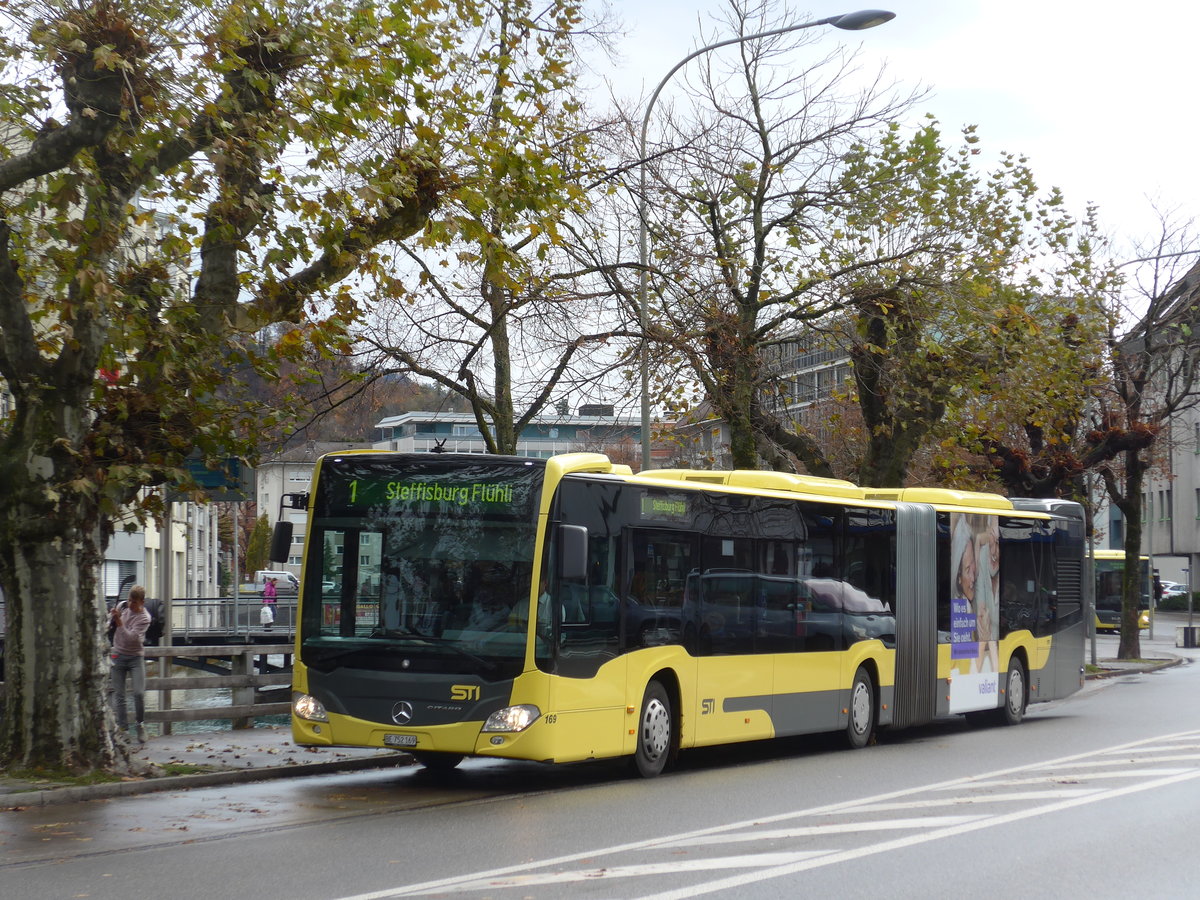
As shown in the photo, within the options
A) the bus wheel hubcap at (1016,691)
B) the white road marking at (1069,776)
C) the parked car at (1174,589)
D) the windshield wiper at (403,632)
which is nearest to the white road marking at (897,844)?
the white road marking at (1069,776)

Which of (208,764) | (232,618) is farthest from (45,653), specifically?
(232,618)

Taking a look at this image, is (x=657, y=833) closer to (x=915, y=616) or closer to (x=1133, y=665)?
(x=915, y=616)

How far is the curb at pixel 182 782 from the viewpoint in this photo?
12.4 meters

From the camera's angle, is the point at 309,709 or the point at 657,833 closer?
the point at 657,833

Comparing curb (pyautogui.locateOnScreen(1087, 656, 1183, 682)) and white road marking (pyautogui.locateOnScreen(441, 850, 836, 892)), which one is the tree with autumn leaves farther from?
curb (pyautogui.locateOnScreen(1087, 656, 1183, 682))

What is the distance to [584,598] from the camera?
45.1 ft

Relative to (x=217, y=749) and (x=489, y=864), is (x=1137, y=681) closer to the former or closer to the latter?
(x=217, y=749)

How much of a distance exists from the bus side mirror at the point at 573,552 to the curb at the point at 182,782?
3642 mm

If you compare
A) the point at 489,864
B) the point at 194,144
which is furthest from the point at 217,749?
the point at 489,864

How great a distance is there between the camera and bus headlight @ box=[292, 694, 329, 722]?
13562 millimetres

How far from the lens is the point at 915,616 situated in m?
19.6

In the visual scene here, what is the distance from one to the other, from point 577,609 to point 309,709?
8.07ft

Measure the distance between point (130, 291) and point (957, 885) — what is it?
8.84 m

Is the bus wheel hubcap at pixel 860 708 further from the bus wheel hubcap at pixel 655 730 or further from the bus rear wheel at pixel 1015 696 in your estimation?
the bus rear wheel at pixel 1015 696
